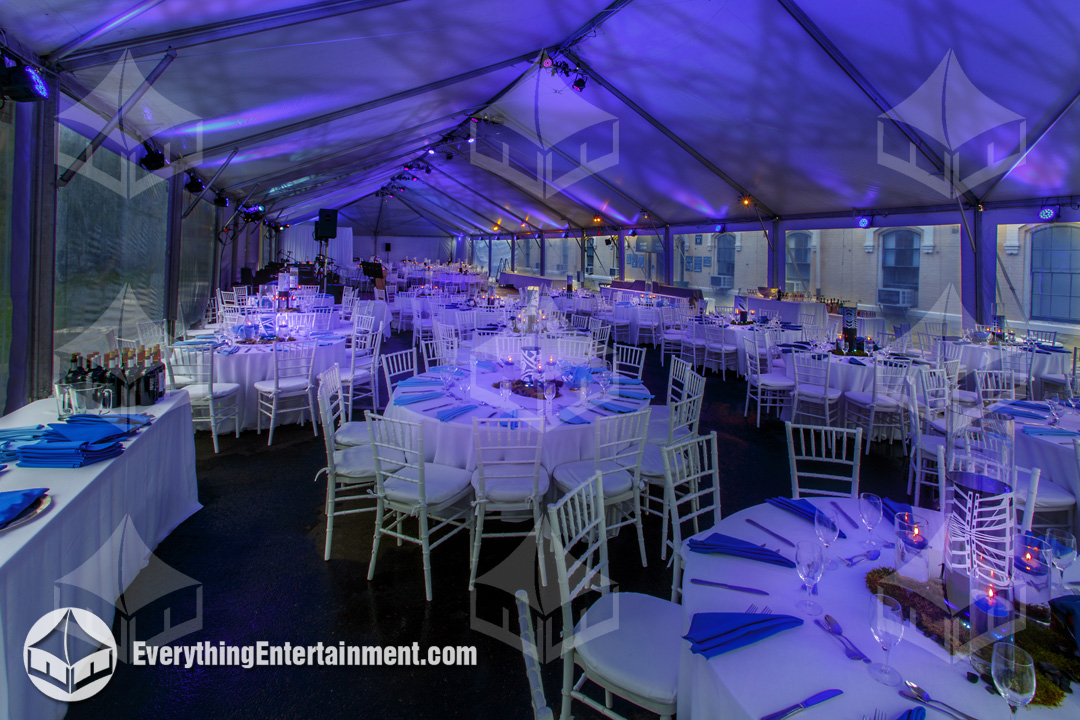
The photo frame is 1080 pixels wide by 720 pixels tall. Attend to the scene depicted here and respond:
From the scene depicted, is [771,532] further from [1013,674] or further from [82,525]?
[82,525]

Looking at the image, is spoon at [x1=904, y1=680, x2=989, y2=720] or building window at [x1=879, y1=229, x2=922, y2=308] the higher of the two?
building window at [x1=879, y1=229, x2=922, y2=308]

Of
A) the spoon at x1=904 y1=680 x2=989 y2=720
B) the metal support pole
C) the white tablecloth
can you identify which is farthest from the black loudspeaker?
the spoon at x1=904 y1=680 x2=989 y2=720

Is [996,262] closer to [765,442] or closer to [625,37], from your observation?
[765,442]

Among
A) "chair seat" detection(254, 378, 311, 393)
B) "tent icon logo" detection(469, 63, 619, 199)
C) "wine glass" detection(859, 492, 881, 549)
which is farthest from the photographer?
"tent icon logo" detection(469, 63, 619, 199)

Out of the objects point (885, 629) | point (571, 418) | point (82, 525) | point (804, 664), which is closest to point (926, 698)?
point (885, 629)

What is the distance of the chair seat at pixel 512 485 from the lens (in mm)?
3188

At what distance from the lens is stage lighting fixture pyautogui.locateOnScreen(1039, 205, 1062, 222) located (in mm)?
7273

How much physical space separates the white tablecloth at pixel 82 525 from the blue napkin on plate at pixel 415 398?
142cm

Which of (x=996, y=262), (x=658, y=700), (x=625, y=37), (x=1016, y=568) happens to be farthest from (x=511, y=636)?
(x=996, y=262)

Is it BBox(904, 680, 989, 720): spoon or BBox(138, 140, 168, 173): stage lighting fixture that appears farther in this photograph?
BBox(138, 140, 168, 173): stage lighting fixture

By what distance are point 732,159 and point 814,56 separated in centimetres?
359

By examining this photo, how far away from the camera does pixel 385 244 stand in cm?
3262

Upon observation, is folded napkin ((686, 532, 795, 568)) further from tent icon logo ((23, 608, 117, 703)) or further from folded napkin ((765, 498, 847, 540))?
tent icon logo ((23, 608, 117, 703))

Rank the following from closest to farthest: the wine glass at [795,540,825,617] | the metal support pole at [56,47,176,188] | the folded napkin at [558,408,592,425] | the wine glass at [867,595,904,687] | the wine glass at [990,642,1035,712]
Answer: the wine glass at [990,642,1035,712] → the wine glass at [867,595,904,687] → the wine glass at [795,540,825,617] → the folded napkin at [558,408,592,425] → the metal support pole at [56,47,176,188]
